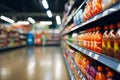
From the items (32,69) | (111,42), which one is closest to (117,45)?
(111,42)

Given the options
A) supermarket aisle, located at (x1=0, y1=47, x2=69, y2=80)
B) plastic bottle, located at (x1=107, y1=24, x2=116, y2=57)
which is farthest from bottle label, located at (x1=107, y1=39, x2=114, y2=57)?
supermarket aisle, located at (x1=0, y1=47, x2=69, y2=80)

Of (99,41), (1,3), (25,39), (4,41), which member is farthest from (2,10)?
(99,41)

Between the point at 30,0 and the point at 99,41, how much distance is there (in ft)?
43.7

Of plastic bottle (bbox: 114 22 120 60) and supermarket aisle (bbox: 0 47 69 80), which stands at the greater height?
plastic bottle (bbox: 114 22 120 60)

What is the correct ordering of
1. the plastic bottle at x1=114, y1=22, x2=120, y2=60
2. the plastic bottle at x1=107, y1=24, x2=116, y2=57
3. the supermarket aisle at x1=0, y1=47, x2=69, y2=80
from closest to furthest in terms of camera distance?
the plastic bottle at x1=114, y1=22, x2=120, y2=60
the plastic bottle at x1=107, y1=24, x2=116, y2=57
the supermarket aisle at x1=0, y1=47, x2=69, y2=80

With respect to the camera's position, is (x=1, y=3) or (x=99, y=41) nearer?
(x=99, y=41)

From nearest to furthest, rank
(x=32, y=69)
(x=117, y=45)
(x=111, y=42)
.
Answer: (x=117, y=45) < (x=111, y=42) < (x=32, y=69)

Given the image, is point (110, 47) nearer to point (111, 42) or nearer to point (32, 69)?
point (111, 42)

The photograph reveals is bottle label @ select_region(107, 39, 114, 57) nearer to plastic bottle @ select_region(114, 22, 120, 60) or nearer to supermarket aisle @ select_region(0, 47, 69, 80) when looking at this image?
plastic bottle @ select_region(114, 22, 120, 60)

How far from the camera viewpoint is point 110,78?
1243 mm

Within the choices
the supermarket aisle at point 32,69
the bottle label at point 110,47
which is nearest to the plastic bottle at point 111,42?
the bottle label at point 110,47

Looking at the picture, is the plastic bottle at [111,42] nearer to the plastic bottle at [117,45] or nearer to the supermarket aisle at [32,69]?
the plastic bottle at [117,45]

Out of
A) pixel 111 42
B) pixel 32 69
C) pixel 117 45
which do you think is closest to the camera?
pixel 117 45

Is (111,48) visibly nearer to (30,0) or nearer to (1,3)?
(30,0)
